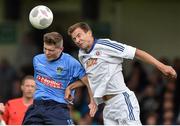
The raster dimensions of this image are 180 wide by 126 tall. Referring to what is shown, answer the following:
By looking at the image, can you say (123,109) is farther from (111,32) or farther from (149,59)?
(111,32)

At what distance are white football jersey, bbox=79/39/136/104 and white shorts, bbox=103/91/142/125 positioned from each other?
9 centimetres

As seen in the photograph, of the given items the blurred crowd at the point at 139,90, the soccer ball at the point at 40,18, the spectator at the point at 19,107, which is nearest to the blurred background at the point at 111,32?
the blurred crowd at the point at 139,90

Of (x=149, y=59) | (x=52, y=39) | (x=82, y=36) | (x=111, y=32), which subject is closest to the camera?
(x=149, y=59)

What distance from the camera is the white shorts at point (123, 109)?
32.7 ft

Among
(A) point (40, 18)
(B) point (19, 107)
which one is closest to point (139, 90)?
(B) point (19, 107)

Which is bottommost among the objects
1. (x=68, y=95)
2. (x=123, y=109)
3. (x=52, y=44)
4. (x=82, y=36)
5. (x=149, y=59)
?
(x=123, y=109)

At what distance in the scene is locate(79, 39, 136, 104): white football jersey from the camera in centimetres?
995

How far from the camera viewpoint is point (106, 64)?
393 inches

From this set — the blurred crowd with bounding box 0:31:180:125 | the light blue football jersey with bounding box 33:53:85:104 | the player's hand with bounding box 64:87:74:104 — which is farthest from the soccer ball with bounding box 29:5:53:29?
the blurred crowd with bounding box 0:31:180:125

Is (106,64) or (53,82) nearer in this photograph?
(106,64)

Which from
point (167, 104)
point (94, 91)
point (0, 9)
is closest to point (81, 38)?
point (94, 91)

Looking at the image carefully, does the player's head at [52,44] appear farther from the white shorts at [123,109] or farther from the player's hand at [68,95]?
the white shorts at [123,109]

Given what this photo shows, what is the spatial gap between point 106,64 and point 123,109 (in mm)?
553

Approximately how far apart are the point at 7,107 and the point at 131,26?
6.13 m
